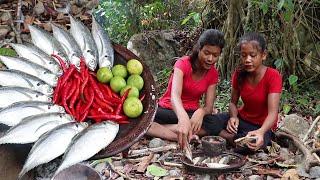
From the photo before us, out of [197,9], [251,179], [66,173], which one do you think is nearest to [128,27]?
[197,9]

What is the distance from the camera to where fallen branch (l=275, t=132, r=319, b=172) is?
3.64 m

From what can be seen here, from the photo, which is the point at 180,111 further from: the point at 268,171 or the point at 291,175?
the point at 291,175

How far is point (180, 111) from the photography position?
12.3ft

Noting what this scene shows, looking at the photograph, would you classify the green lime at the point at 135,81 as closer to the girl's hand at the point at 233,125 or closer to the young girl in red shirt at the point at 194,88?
the young girl in red shirt at the point at 194,88

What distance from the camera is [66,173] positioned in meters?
2.76

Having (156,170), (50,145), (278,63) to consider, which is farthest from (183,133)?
(278,63)

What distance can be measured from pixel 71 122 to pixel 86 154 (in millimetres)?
278

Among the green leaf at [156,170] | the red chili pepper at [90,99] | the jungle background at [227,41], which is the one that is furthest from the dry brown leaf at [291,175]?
the red chili pepper at [90,99]

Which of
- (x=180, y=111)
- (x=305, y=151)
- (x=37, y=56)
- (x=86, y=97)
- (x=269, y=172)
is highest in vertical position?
(x=37, y=56)

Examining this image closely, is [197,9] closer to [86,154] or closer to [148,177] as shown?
[148,177]

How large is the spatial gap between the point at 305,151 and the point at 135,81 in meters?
1.67

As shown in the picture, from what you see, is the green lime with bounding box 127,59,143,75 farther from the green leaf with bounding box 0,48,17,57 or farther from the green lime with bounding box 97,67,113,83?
the green leaf with bounding box 0,48,17,57

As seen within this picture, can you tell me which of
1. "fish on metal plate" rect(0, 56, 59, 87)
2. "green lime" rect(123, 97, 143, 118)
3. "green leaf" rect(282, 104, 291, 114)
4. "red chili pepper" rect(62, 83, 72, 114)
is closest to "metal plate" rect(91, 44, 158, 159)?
"green lime" rect(123, 97, 143, 118)

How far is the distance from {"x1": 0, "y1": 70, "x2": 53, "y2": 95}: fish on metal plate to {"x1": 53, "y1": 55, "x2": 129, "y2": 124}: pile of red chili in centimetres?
8
